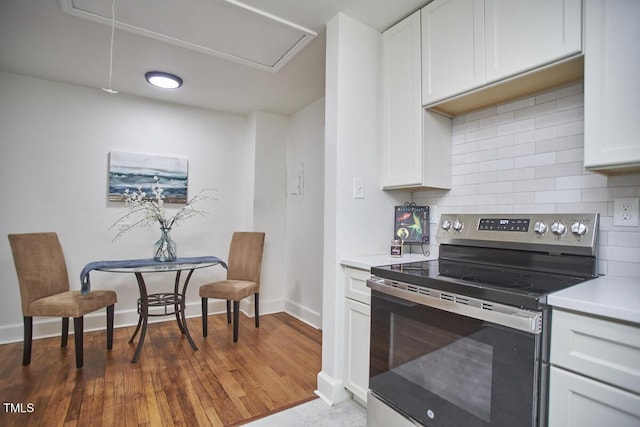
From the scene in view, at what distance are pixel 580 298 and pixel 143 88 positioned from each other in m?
3.70

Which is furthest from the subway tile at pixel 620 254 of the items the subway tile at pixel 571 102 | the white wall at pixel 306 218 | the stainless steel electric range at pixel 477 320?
the white wall at pixel 306 218

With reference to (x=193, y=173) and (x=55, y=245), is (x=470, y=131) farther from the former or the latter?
(x=55, y=245)

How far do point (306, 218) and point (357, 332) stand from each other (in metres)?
1.88

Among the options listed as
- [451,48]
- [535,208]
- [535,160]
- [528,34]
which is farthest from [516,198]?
[451,48]

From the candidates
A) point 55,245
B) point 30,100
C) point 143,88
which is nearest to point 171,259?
point 55,245

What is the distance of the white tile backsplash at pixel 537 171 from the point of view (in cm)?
138

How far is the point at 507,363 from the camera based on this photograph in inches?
41.8

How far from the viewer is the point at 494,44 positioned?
1.54 m

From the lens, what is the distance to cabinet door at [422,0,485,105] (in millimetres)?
1613

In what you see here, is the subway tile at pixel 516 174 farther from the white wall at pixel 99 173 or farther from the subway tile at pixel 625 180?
the white wall at pixel 99 173

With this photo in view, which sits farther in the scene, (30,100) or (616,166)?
(30,100)

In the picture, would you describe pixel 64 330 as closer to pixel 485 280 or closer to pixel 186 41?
pixel 186 41

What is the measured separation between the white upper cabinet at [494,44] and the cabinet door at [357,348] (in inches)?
Answer: 51.3

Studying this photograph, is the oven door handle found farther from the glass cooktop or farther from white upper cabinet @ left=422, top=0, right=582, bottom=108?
white upper cabinet @ left=422, top=0, right=582, bottom=108
